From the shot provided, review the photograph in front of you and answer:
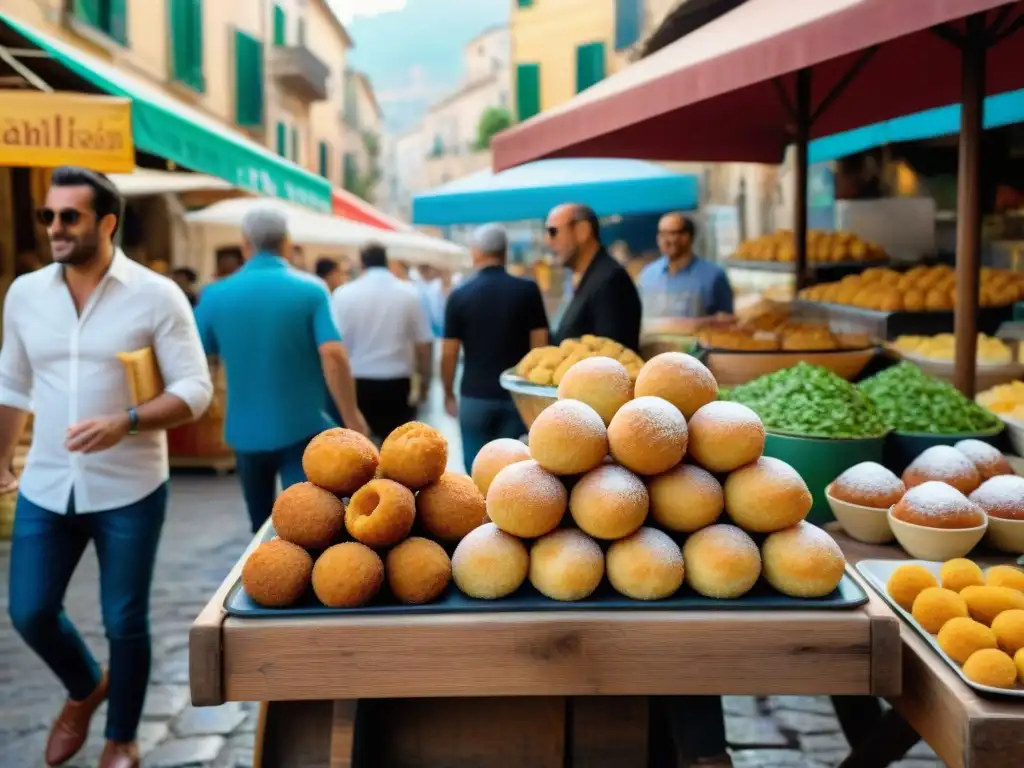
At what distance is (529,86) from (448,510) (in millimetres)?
32006

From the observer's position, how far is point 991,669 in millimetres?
1853

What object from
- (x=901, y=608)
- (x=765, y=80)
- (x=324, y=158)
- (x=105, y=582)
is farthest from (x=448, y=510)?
(x=324, y=158)

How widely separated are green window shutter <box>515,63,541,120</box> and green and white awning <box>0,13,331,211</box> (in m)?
25.6

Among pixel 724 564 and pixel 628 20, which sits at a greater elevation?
pixel 628 20

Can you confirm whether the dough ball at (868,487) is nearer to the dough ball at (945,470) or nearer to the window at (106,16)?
the dough ball at (945,470)

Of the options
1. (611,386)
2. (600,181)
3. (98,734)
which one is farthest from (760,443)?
(600,181)

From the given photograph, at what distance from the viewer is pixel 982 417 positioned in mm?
3555

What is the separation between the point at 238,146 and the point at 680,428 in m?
5.81

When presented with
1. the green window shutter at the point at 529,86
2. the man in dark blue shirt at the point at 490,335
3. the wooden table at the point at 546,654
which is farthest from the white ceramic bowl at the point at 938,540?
the green window shutter at the point at 529,86

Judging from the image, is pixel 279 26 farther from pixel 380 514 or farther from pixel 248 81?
pixel 380 514

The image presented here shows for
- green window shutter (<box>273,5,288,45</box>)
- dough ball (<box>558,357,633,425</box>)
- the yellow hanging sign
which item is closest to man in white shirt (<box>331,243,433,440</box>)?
the yellow hanging sign

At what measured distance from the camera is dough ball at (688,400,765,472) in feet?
7.03

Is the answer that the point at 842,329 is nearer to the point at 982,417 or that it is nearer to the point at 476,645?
the point at 982,417

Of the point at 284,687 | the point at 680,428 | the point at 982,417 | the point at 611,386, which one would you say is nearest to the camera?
the point at 284,687
